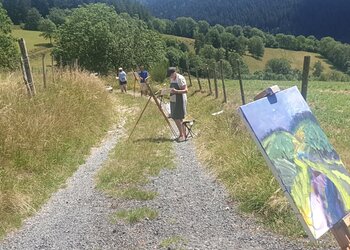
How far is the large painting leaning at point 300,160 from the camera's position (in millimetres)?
3168

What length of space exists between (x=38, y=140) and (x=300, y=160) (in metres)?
5.55

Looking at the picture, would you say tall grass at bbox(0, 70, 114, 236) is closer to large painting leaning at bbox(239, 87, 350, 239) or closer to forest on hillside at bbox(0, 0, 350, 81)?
large painting leaning at bbox(239, 87, 350, 239)

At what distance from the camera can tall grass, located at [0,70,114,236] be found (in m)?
6.02

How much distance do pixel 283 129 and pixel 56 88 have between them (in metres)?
8.97

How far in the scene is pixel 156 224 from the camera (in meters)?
5.43

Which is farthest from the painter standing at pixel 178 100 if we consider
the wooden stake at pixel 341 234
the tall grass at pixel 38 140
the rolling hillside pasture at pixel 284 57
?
the rolling hillside pasture at pixel 284 57

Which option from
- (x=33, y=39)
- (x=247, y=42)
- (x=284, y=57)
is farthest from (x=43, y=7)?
(x=284, y=57)

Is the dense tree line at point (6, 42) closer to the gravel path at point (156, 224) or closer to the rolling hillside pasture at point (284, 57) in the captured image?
the gravel path at point (156, 224)

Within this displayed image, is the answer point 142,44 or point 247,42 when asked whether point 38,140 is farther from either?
point 247,42

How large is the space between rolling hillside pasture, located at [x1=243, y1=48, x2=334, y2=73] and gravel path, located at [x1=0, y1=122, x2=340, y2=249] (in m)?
102

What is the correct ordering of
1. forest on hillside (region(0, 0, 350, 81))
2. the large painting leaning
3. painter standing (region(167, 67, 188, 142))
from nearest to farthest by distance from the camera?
1. the large painting leaning
2. painter standing (region(167, 67, 188, 142))
3. forest on hillside (region(0, 0, 350, 81))

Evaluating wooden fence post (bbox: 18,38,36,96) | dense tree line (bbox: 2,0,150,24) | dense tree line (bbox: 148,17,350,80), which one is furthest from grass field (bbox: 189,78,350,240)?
dense tree line (bbox: 148,17,350,80)

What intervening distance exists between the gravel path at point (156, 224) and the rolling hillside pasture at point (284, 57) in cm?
10193

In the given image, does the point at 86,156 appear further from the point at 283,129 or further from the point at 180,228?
the point at 283,129
